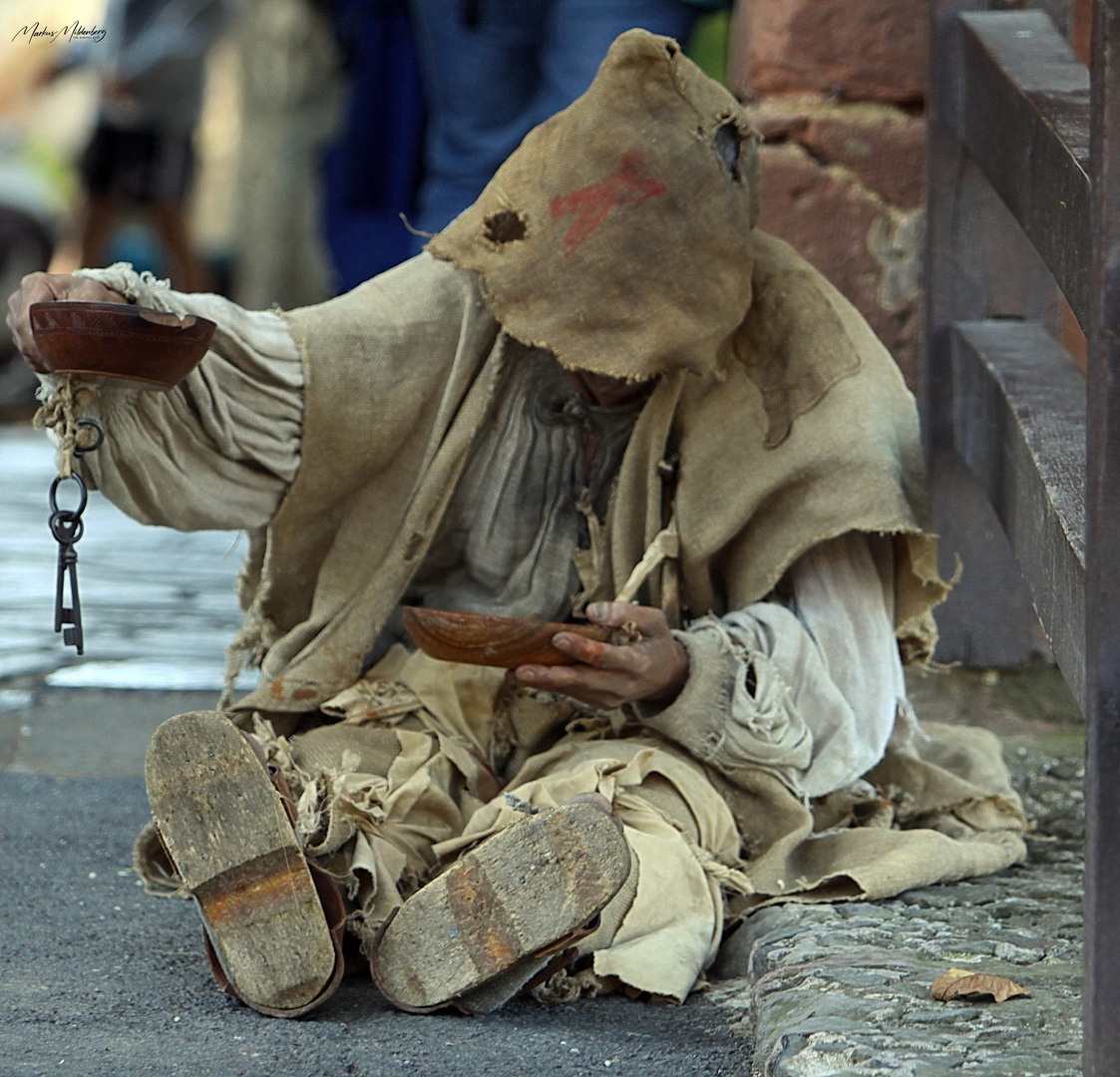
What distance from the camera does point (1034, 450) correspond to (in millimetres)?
2156

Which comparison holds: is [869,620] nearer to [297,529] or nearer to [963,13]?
[297,529]

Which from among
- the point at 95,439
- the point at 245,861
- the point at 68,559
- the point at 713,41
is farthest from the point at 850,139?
the point at 245,861

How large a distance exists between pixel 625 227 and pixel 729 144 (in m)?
0.22

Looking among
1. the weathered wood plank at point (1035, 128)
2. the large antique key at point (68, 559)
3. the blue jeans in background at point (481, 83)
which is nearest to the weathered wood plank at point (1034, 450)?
the weathered wood plank at point (1035, 128)

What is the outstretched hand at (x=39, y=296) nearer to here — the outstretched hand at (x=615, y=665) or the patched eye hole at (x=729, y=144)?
the outstretched hand at (x=615, y=665)

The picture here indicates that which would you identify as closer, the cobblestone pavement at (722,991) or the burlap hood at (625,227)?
the cobblestone pavement at (722,991)

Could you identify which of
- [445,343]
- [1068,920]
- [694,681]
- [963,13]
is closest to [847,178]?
[963,13]

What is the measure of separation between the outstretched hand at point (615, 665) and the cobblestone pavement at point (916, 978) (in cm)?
34

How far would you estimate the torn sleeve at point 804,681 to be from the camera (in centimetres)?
227

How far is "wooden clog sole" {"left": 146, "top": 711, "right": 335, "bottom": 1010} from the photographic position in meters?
1.84

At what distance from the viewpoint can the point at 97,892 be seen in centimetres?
237

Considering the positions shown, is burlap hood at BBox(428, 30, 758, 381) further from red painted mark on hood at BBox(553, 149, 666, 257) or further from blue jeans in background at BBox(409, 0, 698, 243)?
blue jeans in background at BBox(409, 0, 698, 243)

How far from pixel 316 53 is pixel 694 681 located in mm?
6167

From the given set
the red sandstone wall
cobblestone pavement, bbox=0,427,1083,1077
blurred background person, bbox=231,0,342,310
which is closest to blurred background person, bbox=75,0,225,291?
blurred background person, bbox=231,0,342,310
